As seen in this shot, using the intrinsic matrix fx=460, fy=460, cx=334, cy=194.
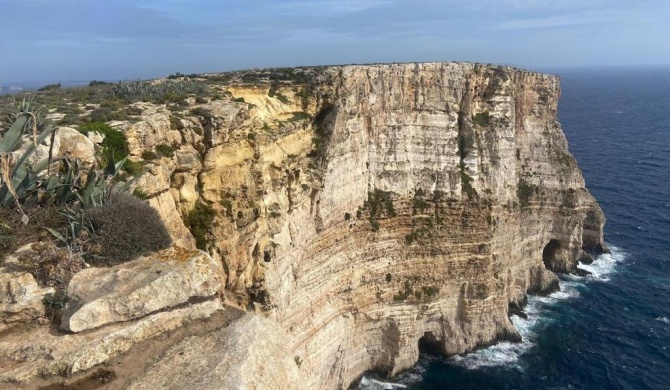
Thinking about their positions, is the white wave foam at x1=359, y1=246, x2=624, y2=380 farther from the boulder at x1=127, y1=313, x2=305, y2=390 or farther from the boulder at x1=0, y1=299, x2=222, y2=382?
the boulder at x1=0, y1=299, x2=222, y2=382

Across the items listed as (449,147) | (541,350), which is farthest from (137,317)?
(541,350)

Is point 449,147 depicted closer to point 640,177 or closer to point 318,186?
point 318,186

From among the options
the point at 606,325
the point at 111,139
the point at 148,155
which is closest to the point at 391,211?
the point at 148,155

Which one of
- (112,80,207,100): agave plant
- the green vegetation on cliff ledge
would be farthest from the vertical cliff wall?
(112,80,207,100): agave plant

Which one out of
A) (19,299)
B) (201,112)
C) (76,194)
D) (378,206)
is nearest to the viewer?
(19,299)

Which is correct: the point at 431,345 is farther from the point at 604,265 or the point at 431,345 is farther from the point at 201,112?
the point at 201,112

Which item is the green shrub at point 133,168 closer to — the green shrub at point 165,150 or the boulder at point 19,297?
the green shrub at point 165,150
